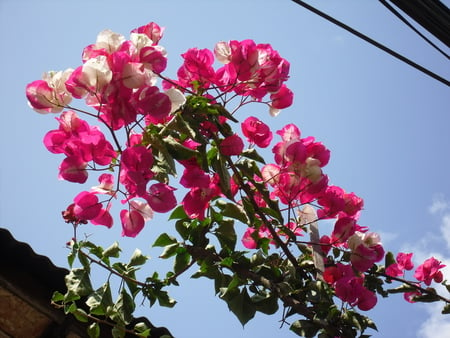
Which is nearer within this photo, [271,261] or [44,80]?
[44,80]

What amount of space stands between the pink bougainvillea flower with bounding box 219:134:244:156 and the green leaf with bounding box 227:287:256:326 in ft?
1.55

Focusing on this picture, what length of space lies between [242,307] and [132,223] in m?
0.46

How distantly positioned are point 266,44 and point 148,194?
2.04 feet

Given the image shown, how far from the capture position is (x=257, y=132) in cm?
145

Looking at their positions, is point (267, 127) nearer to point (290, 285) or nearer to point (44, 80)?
point (290, 285)

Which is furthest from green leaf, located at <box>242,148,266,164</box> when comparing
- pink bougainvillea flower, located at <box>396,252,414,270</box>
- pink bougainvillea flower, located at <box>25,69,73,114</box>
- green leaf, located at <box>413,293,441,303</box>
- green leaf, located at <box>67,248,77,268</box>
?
green leaf, located at <box>413,293,441,303</box>

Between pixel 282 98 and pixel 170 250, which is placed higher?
pixel 282 98

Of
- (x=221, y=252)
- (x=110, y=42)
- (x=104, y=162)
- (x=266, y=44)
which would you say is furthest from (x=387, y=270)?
(x=110, y=42)

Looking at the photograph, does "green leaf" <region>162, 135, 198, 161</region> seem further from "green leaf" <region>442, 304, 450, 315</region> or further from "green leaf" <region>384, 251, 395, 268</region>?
"green leaf" <region>442, 304, 450, 315</region>

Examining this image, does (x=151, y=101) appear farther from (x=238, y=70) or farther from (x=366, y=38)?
(x=366, y=38)

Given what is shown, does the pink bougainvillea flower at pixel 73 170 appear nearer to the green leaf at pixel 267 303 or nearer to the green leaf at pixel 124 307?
the green leaf at pixel 124 307

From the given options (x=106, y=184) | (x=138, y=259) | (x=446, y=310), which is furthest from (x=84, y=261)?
(x=446, y=310)

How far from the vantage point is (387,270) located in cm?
193

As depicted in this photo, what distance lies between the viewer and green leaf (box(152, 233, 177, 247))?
4.58 feet
